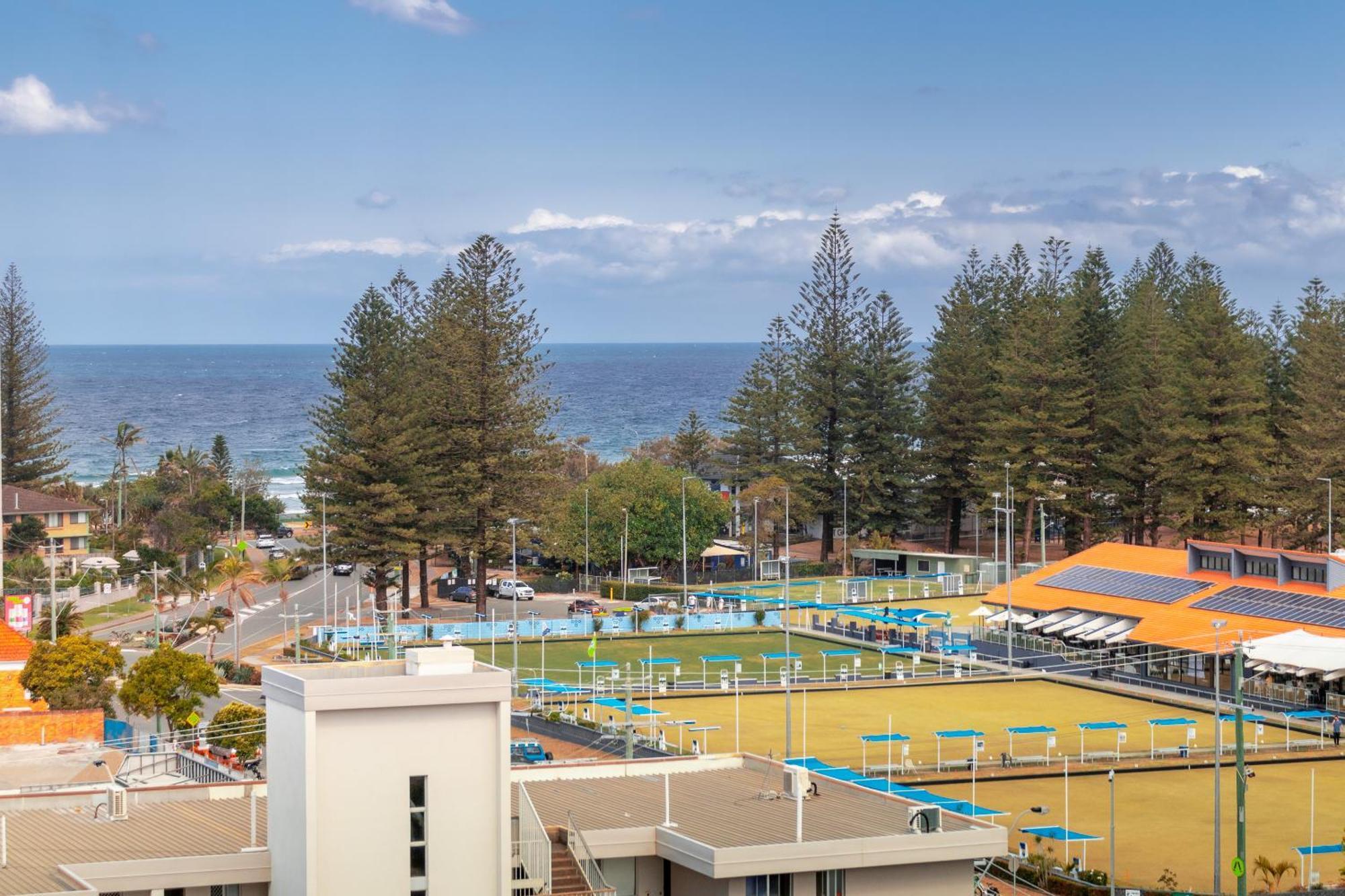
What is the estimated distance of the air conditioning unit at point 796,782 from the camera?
1638cm

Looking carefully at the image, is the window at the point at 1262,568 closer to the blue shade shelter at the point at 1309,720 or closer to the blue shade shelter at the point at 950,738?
the blue shade shelter at the point at 1309,720

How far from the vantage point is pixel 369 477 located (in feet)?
174

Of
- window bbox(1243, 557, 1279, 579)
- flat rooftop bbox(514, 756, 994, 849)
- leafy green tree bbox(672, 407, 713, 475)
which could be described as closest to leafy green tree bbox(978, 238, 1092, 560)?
window bbox(1243, 557, 1279, 579)

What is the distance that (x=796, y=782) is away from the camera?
16.7m

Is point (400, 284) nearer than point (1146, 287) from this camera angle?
Yes

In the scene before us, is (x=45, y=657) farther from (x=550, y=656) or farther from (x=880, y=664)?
(x=880, y=664)

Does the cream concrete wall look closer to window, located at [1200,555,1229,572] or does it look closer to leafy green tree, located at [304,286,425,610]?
window, located at [1200,555,1229,572]

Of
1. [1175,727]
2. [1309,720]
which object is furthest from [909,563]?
[1309,720]

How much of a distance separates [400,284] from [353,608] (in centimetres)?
1080

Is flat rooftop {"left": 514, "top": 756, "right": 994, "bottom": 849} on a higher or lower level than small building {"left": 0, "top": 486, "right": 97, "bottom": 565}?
lower

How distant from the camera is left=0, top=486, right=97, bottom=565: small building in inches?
2462

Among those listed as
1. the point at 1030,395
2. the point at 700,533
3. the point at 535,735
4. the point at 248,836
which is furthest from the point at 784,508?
the point at 248,836

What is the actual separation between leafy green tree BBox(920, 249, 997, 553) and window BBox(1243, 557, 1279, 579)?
64.1 ft

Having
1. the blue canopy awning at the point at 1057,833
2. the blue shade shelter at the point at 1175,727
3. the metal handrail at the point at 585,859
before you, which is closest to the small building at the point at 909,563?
the blue shade shelter at the point at 1175,727
